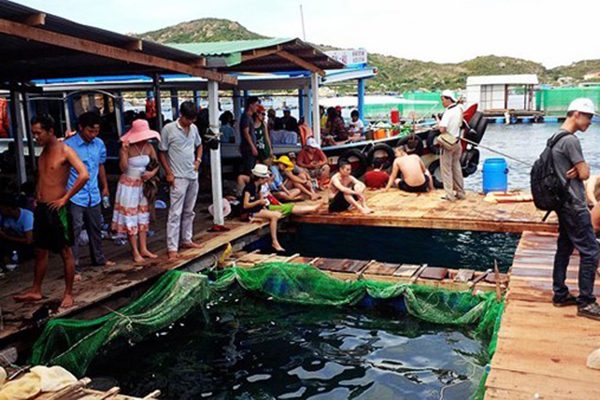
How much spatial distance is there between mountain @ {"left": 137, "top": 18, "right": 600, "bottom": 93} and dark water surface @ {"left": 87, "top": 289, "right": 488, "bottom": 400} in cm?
7099

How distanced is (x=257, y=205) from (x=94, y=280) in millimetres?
3098

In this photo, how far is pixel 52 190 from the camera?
5.06 metres

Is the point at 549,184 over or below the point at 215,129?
below

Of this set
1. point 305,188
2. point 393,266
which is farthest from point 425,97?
point 393,266

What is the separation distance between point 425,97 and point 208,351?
4387 cm

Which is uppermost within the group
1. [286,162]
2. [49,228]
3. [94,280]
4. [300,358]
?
[286,162]

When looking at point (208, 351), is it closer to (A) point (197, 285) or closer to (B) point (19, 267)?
(A) point (197, 285)

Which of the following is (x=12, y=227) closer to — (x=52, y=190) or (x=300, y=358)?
(x=52, y=190)

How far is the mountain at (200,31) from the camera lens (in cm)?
8194

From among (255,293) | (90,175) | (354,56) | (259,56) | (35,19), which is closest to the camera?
(35,19)

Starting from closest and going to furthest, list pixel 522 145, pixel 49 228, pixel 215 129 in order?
pixel 49 228
pixel 215 129
pixel 522 145

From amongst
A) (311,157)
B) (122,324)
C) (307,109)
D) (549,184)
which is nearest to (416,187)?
(311,157)

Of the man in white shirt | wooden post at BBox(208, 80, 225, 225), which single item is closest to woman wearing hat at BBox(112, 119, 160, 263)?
wooden post at BBox(208, 80, 225, 225)

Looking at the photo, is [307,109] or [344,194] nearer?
[344,194]
